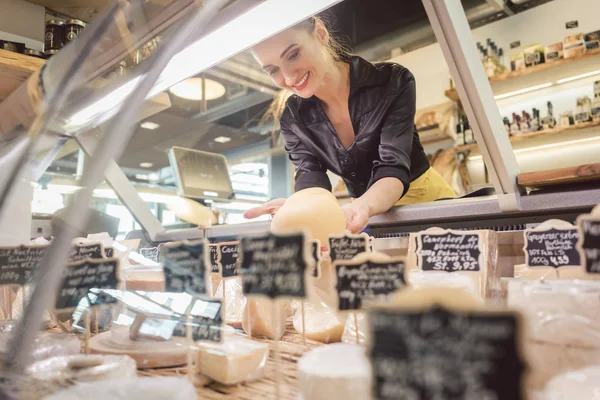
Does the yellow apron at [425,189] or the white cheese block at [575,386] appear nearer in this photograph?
the white cheese block at [575,386]

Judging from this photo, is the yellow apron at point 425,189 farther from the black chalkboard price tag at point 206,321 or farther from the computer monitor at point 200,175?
the black chalkboard price tag at point 206,321

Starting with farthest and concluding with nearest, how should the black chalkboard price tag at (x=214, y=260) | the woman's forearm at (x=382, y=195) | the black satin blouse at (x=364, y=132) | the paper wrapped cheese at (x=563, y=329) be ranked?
the black satin blouse at (x=364, y=132), the woman's forearm at (x=382, y=195), the black chalkboard price tag at (x=214, y=260), the paper wrapped cheese at (x=563, y=329)

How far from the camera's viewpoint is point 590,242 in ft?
1.87

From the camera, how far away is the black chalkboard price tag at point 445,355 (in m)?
0.38

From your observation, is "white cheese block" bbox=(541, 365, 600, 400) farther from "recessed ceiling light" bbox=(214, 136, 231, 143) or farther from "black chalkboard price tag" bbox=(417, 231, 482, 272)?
"recessed ceiling light" bbox=(214, 136, 231, 143)

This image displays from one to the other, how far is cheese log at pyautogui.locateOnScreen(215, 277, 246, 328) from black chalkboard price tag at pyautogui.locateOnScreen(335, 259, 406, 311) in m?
0.53

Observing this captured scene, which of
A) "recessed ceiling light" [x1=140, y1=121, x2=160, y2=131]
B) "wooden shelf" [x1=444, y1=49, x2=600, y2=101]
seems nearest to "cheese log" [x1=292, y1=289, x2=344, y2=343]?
"recessed ceiling light" [x1=140, y1=121, x2=160, y2=131]

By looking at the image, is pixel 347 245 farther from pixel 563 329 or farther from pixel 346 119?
pixel 346 119

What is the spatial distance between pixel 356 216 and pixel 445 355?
33.9 inches

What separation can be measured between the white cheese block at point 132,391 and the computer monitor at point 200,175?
6.06 feet

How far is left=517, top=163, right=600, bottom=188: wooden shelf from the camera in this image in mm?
1083

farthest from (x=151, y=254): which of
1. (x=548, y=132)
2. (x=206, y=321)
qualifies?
(x=548, y=132)

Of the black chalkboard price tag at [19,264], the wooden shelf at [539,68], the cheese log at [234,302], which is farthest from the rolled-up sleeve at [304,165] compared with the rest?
the wooden shelf at [539,68]

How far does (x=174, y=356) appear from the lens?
2.88 feet
